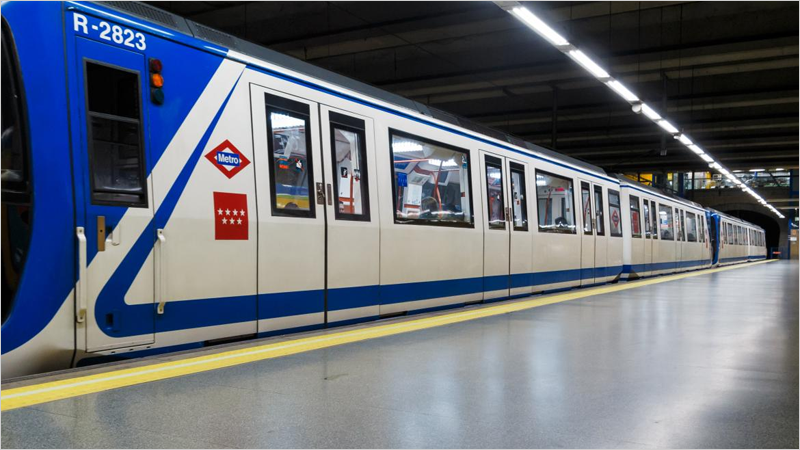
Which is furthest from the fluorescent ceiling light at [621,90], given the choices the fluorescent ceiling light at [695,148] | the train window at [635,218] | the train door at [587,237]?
the fluorescent ceiling light at [695,148]

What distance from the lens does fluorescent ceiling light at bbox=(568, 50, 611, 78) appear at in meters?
10.3

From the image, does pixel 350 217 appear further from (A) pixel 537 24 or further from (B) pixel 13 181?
(A) pixel 537 24

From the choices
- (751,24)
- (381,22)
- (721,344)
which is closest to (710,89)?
(751,24)

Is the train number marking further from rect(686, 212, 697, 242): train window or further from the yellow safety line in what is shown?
rect(686, 212, 697, 242): train window

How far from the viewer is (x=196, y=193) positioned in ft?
15.4

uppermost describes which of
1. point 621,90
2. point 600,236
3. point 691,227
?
point 621,90

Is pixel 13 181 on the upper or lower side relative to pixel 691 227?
upper

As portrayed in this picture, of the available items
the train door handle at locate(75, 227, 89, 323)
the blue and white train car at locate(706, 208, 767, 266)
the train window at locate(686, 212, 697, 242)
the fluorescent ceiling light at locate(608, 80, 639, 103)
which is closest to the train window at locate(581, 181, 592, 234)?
the fluorescent ceiling light at locate(608, 80, 639, 103)

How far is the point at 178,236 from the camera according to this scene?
4559mm

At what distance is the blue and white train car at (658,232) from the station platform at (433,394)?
32.4ft

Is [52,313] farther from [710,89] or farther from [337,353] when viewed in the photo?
[710,89]

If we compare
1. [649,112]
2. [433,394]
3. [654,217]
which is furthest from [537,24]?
[654,217]

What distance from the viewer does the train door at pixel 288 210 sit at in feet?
17.3

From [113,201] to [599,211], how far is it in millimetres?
11333
